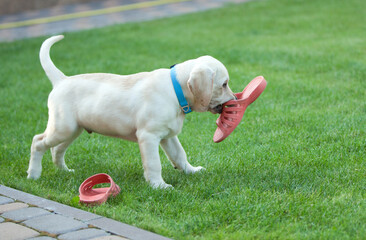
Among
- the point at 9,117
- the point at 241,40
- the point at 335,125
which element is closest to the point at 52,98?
the point at 9,117

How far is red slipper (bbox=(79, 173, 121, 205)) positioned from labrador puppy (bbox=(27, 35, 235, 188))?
12.1 inches

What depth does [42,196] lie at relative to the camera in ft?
13.3

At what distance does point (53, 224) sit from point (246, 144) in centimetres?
220

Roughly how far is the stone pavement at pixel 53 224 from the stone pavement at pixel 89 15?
916 cm

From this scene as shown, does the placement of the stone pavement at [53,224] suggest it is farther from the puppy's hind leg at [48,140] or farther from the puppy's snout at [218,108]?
the puppy's snout at [218,108]

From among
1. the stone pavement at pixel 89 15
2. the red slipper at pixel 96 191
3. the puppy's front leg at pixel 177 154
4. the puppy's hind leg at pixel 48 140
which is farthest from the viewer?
the stone pavement at pixel 89 15

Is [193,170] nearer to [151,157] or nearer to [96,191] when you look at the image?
[151,157]

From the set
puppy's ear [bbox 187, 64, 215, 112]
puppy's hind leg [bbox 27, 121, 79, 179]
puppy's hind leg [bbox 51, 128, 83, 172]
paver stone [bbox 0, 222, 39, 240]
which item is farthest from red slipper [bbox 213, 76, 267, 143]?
paver stone [bbox 0, 222, 39, 240]

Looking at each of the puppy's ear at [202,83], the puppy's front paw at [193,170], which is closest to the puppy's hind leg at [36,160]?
the puppy's front paw at [193,170]

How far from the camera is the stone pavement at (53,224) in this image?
3256 mm

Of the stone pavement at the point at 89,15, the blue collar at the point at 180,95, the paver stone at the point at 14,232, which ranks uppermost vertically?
the blue collar at the point at 180,95

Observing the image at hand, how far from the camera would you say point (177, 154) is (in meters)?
4.48

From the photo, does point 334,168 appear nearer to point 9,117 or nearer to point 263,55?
point 9,117

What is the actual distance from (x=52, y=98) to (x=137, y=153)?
1060mm
